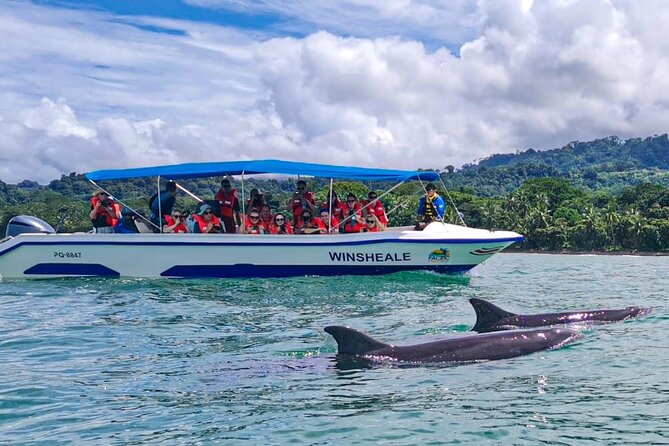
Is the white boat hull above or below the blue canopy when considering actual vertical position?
below

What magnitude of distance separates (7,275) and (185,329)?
37.6ft

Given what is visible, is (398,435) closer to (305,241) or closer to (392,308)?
(392,308)

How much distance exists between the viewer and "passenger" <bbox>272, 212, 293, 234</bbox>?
873 inches

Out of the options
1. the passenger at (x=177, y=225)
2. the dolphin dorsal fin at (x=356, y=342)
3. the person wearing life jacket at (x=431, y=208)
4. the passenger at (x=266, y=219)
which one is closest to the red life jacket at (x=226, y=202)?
the passenger at (x=266, y=219)

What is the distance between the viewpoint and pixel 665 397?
8297mm

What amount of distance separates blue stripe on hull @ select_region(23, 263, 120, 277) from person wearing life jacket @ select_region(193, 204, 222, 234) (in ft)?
8.61

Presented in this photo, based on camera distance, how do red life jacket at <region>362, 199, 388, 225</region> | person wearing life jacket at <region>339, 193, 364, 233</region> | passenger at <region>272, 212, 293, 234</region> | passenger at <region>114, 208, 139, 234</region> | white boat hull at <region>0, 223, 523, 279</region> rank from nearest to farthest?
1. white boat hull at <region>0, 223, 523, 279</region>
2. passenger at <region>272, 212, 293, 234</region>
3. person wearing life jacket at <region>339, 193, 364, 233</region>
4. passenger at <region>114, 208, 139, 234</region>
5. red life jacket at <region>362, 199, 388, 225</region>

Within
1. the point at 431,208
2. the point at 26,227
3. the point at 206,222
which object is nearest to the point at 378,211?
the point at 431,208

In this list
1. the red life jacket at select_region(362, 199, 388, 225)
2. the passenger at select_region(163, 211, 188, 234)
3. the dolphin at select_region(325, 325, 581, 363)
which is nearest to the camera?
the dolphin at select_region(325, 325, 581, 363)

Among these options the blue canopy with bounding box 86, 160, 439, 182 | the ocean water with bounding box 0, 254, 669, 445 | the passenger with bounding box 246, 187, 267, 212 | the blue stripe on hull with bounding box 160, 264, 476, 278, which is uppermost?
the blue canopy with bounding box 86, 160, 439, 182

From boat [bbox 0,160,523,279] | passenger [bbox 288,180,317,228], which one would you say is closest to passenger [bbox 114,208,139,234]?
boat [bbox 0,160,523,279]

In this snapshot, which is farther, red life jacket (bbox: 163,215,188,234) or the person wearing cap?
the person wearing cap

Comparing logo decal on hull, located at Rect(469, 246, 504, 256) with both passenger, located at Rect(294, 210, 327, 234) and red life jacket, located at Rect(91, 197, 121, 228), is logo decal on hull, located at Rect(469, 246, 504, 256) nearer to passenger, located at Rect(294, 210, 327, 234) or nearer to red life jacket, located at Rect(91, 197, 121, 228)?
passenger, located at Rect(294, 210, 327, 234)

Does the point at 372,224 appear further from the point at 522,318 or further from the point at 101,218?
the point at 522,318
